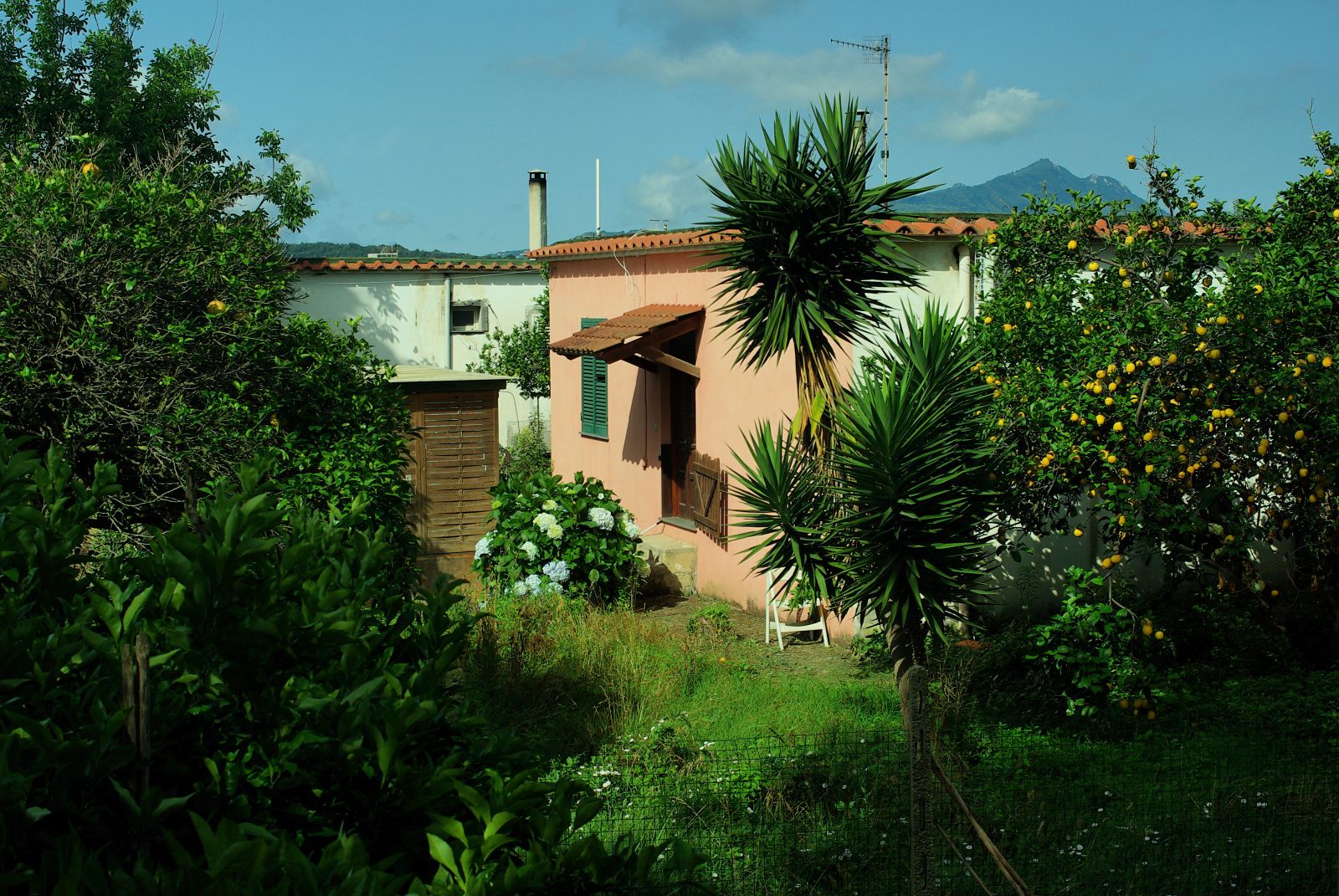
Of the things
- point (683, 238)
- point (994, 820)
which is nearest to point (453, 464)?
point (683, 238)

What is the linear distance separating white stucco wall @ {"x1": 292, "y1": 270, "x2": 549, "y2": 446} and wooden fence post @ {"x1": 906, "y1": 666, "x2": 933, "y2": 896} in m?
16.9

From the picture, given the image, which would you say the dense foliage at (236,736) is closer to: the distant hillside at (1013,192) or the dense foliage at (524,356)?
the distant hillside at (1013,192)

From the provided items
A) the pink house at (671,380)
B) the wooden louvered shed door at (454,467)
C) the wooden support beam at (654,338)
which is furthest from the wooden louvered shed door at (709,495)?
the wooden louvered shed door at (454,467)

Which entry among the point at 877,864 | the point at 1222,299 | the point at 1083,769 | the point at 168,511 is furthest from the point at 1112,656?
the point at 168,511

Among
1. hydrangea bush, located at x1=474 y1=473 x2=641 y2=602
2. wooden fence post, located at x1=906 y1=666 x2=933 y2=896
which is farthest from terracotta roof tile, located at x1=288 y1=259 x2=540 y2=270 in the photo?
wooden fence post, located at x1=906 y1=666 x2=933 y2=896

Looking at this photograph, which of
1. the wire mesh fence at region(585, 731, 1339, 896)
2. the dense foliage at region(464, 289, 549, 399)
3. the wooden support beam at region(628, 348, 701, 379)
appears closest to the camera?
the wire mesh fence at region(585, 731, 1339, 896)

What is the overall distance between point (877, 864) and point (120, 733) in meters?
3.82

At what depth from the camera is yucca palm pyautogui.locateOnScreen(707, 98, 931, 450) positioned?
7.96m

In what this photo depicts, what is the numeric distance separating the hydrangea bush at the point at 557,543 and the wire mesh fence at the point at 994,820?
4414mm

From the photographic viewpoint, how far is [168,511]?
709 centimetres

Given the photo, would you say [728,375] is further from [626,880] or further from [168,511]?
[626,880]

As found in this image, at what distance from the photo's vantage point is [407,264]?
20359 millimetres

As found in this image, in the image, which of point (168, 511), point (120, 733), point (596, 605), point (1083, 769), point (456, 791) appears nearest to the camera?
point (120, 733)

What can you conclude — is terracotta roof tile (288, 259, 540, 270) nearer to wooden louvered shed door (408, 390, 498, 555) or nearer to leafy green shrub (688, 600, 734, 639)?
wooden louvered shed door (408, 390, 498, 555)
